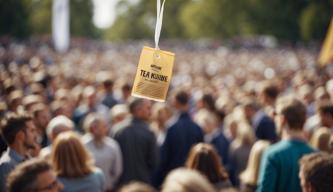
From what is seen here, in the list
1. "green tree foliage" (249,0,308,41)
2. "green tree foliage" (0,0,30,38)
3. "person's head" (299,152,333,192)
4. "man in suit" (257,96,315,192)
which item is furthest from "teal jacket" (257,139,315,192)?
"green tree foliage" (0,0,30,38)

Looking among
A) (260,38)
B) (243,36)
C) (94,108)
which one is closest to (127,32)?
(243,36)

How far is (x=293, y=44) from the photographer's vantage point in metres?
66.4

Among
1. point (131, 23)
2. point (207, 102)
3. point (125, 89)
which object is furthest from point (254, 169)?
point (131, 23)

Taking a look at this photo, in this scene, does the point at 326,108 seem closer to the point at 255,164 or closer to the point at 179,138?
the point at 255,164

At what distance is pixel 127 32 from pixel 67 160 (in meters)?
112

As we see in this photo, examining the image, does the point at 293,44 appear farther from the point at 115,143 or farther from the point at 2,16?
the point at 115,143

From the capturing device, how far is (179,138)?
7.58m

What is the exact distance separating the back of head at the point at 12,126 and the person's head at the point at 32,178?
1549 millimetres

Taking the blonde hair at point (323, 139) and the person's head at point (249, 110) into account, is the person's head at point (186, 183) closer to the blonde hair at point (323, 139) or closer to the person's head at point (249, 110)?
the blonde hair at point (323, 139)

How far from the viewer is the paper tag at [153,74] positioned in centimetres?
354

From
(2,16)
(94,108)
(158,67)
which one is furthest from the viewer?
(2,16)

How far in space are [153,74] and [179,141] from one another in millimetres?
4113

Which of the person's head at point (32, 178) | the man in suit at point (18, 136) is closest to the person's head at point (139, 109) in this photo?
the man in suit at point (18, 136)

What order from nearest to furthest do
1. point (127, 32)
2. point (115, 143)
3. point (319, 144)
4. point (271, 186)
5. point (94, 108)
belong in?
point (271, 186) → point (319, 144) → point (115, 143) → point (94, 108) → point (127, 32)
